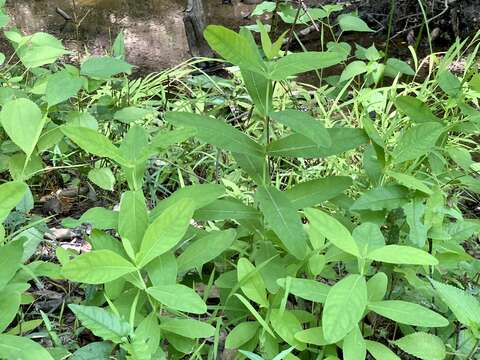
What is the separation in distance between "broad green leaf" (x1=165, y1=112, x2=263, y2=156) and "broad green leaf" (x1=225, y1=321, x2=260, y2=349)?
350mm

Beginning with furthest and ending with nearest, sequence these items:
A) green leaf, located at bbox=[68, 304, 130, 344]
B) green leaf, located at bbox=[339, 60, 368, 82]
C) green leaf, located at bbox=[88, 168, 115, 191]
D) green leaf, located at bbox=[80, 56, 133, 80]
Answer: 1. green leaf, located at bbox=[339, 60, 368, 82]
2. green leaf, located at bbox=[88, 168, 115, 191]
3. green leaf, located at bbox=[80, 56, 133, 80]
4. green leaf, located at bbox=[68, 304, 130, 344]

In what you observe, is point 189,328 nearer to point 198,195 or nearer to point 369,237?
Result: point 198,195

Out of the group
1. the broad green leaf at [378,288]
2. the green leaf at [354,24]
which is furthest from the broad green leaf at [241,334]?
the green leaf at [354,24]

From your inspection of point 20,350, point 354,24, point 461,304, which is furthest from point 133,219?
point 354,24

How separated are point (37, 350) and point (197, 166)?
4.08 feet

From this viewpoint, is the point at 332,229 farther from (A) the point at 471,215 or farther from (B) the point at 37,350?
(A) the point at 471,215

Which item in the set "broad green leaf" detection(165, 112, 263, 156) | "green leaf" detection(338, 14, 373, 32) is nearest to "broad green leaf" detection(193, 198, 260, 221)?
"broad green leaf" detection(165, 112, 263, 156)

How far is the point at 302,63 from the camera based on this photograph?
3.62 ft

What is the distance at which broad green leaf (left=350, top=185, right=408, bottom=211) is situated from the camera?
1.16 m

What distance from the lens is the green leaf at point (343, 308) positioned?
3.00 feet

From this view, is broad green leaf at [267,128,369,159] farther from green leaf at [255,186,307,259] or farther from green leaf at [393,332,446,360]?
green leaf at [393,332,446,360]

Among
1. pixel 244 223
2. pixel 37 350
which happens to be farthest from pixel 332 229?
pixel 37 350

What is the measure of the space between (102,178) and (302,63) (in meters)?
0.82

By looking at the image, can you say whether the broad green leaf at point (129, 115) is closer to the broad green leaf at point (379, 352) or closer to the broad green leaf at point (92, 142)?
the broad green leaf at point (92, 142)
